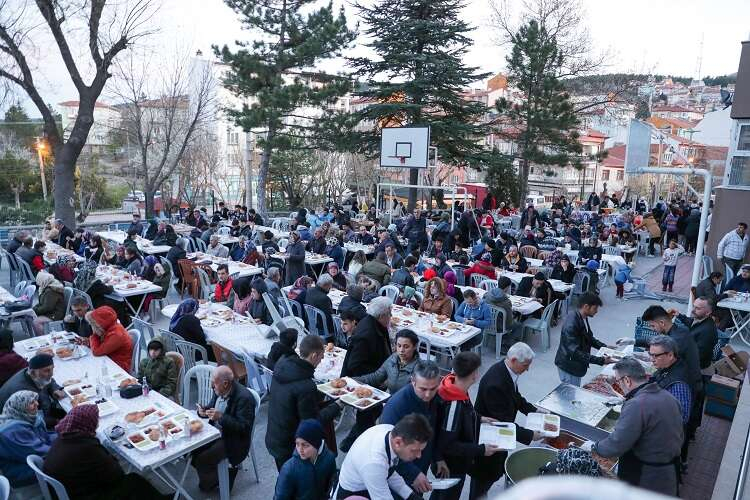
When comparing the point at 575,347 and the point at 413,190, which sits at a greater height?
the point at 413,190

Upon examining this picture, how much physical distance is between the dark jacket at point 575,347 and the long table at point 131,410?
3551 mm

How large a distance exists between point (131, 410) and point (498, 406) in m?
3.21

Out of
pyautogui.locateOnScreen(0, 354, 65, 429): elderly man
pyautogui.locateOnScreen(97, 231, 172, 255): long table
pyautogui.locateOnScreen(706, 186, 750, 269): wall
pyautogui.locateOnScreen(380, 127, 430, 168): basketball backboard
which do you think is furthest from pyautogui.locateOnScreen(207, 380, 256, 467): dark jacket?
pyautogui.locateOnScreen(380, 127, 430, 168): basketball backboard

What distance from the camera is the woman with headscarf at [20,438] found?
3.81 meters

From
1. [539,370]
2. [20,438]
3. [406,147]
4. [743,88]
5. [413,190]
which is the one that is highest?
[743,88]

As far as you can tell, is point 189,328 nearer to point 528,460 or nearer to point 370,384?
point 370,384

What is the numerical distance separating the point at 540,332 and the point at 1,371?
24.5 ft

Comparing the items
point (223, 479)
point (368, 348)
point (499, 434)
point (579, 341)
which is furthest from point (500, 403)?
point (223, 479)

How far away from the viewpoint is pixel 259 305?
7.12 meters

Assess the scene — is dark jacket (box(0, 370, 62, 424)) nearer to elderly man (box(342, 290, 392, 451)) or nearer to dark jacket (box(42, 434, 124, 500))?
dark jacket (box(42, 434, 124, 500))

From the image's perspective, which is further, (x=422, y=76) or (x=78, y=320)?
(x=422, y=76)

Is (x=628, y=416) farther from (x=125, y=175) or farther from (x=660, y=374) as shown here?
(x=125, y=175)

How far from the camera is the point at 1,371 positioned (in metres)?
4.92

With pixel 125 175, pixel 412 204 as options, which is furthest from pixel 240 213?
pixel 125 175
